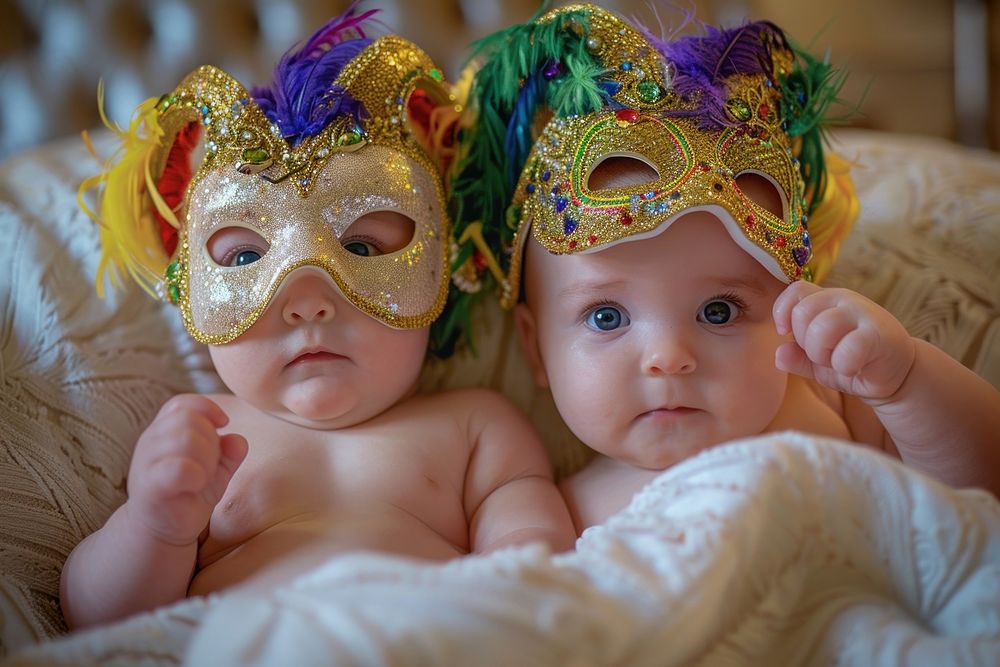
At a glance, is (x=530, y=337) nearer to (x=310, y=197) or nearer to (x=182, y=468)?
(x=310, y=197)

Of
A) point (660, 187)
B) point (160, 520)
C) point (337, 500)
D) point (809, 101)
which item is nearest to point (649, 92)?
point (660, 187)

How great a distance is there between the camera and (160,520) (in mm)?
977

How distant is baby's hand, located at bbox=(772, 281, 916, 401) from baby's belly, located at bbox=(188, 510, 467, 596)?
50cm

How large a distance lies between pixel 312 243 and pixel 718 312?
0.53 meters

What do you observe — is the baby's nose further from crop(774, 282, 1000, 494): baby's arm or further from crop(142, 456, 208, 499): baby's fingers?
crop(142, 456, 208, 499): baby's fingers

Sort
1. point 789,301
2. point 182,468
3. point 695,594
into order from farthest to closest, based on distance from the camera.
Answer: point 789,301 → point 182,468 → point 695,594

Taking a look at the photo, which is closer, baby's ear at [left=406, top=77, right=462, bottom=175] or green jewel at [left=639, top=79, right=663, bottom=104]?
green jewel at [left=639, top=79, right=663, bottom=104]

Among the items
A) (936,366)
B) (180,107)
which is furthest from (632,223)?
(180,107)

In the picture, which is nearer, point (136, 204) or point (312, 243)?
point (312, 243)

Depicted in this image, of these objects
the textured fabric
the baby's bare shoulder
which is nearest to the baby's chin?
the baby's bare shoulder

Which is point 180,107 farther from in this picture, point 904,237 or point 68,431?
point 904,237

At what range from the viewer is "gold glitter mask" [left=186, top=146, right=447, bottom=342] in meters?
1.15

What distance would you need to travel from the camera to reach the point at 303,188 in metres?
1.16

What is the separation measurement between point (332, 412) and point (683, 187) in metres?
0.53
